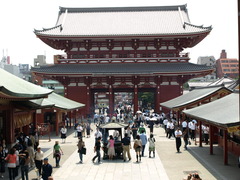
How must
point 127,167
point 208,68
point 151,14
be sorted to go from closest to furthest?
1. point 127,167
2. point 208,68
3. point 151,14

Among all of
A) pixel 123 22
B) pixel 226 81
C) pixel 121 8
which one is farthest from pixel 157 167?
pixel 121 8

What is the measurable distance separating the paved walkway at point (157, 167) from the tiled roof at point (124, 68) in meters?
20.8

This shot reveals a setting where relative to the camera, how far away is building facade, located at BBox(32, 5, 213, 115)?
1623 inches

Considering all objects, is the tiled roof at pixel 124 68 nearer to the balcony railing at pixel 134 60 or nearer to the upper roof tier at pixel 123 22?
the balcony railing at pixel 134 60

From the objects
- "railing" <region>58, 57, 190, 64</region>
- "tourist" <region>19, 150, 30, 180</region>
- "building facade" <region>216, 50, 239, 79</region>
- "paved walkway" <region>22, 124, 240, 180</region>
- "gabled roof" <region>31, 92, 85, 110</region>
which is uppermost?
"building facade" <region>216, 50, 239, 79</region>

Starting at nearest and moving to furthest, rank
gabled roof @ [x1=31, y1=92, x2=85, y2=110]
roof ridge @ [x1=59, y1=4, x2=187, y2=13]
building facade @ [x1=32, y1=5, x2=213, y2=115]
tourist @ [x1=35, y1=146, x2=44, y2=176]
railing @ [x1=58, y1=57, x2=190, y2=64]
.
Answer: tourist @ [x1=35, y1=146, x2=44, y2=176] → gabled roof @ [x1=31, y1=92, x2=85, y2=110] → building facade @ [x1=32, y1=5, x2=213, y2=115] → railing @ [x1=58, y1=57, x2=190, y2=64] → roof ridge @ [x1=59, y1=4, x2=187, y2=13]

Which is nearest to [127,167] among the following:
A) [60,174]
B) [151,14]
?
[60,174]

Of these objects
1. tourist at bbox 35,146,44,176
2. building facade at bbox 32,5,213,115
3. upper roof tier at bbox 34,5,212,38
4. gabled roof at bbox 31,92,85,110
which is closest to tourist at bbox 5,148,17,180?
tourist at bbox 35,146,44,176

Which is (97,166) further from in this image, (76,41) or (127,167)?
(76,41)

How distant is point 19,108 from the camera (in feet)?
60.8

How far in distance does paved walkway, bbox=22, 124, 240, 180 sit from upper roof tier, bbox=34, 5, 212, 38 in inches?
1014

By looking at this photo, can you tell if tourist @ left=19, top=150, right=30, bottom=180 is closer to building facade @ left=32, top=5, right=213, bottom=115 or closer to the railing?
building facade @ left=32, top=5, right=213, bottom=115

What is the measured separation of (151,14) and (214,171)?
40.3 m

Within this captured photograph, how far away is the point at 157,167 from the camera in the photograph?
15953 mm
